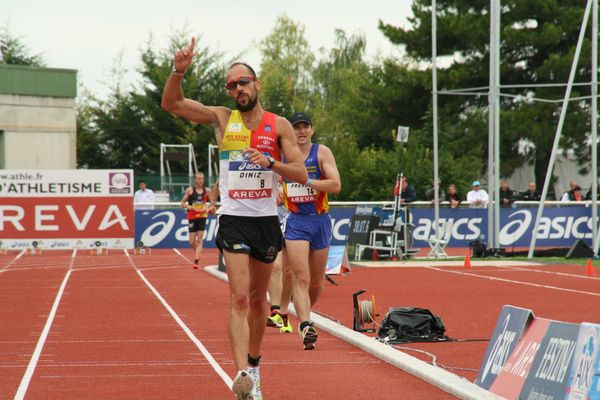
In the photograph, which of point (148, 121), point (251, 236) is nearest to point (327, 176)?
point (251, 236)

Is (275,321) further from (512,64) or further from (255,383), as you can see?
(512,64)

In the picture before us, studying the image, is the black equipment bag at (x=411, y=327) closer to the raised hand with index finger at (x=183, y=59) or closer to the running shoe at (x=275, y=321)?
the running shoe at (x=275, y=321)

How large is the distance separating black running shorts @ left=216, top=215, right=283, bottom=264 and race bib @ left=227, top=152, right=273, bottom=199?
0.54 ft

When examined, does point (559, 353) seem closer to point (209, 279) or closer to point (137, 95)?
point (209, 279)

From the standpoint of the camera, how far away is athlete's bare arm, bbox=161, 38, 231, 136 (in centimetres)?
784

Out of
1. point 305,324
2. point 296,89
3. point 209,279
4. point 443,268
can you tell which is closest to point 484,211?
point 443,268

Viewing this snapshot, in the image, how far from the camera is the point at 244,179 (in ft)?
26.5

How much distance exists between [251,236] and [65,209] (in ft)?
83.4

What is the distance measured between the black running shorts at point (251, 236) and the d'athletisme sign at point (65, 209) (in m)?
25.0

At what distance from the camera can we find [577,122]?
Result: 53.4 metres

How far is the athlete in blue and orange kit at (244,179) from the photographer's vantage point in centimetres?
801

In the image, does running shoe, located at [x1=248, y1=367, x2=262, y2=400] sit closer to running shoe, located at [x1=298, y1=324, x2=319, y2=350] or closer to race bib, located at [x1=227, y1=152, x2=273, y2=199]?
race bib, located at [x1=227, y1=152, x2=273, y2=199]

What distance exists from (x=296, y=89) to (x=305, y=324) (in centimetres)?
7749

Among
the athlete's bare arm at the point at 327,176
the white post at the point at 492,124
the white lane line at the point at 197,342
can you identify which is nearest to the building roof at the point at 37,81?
the white post at the point at 492,124
